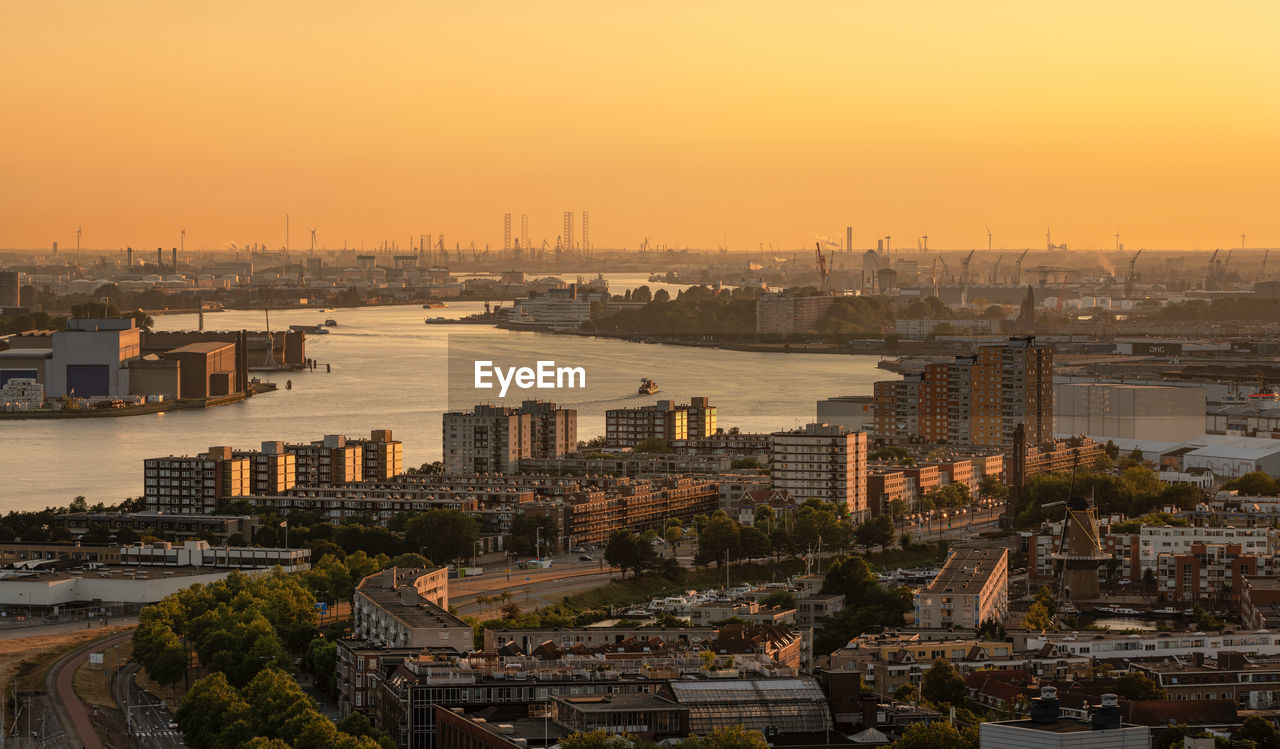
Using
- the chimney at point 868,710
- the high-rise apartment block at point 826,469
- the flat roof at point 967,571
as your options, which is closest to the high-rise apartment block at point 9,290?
the high-rise apartment block at point 826,469

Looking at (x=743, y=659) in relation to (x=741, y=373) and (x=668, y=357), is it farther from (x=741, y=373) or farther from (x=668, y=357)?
(x=668, y=357)

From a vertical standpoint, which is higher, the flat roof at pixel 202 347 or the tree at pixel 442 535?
the flat roof at pixel 202 347

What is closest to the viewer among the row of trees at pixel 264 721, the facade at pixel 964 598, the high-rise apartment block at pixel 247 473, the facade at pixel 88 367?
the row of trees at pixel 264 721

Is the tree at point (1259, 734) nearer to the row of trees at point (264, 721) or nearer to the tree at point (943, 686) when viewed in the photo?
the tree at point (943, 686)

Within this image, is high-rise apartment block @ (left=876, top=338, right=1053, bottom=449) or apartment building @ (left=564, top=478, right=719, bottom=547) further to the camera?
high-rise apartment block @ (left=876, top=338, right=1053, bottom=449)

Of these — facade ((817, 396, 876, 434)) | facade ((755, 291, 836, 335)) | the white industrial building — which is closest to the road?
facade ((817, 396, 876, 434))

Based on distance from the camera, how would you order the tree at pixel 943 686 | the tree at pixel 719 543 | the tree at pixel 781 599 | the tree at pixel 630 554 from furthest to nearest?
the tree at pixel 719 543 < the tree at pixel 630 554 < the tree at pixel 781 599 < the tree at pixel 943 686

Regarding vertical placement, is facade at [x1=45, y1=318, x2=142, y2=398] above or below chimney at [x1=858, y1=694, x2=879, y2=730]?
below

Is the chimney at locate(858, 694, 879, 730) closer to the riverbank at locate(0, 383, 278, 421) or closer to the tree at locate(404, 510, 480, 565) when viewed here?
the tree at locate(404, 510, 480, 565)
